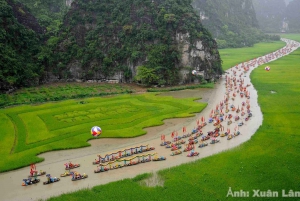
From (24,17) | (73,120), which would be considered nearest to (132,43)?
(24,17)

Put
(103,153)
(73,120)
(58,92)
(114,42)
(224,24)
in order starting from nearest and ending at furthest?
(103,153) < (73,120) < (58,92) < (114,42) < (224,24)

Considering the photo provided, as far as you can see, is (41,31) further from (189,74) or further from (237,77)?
(237,77)

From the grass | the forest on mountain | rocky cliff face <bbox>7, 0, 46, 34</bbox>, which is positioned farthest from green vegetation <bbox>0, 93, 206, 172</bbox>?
rocky cliff face <bbox>7, 0, 46, 34</bbox>

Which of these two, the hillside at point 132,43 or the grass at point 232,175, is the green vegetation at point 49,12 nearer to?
the hillside at point 132,43

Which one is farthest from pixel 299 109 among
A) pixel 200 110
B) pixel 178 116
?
pixel 178 116

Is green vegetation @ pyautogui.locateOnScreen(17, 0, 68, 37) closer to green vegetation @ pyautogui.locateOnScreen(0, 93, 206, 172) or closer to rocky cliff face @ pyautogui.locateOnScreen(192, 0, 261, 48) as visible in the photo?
green vegetation @ pyautogui.locateOnScreen(0, 93, 206, 172)

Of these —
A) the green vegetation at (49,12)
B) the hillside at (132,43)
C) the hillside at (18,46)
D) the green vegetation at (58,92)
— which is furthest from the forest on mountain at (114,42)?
the green vegetation at (58,92)

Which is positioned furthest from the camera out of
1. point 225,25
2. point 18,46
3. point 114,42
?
point 225,25

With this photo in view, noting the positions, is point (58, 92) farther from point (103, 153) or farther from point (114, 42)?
point (103, 153)
